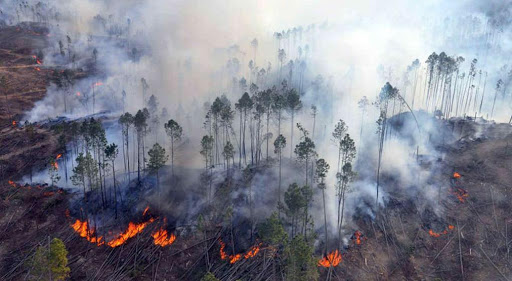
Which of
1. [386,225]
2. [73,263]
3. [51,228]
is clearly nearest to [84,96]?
[51,228]

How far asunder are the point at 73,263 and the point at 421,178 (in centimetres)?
8612

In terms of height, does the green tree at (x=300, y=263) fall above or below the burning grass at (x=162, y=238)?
above

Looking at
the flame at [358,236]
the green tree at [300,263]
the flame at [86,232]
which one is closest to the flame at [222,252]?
the green tree at [300,263]

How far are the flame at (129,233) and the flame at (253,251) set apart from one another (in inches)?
1042

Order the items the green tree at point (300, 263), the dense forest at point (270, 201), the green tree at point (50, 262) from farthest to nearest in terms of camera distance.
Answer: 1. the dense forest at point (270, 201)
2. the green tree at point (300, 263)
3. the green tree at point (50, 262)

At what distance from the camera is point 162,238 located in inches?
3113

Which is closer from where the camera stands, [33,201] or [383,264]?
[383,264]

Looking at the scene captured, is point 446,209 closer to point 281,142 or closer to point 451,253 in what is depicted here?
point 451,253

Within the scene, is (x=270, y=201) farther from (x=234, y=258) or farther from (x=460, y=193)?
Answer: (x=460, y=193)

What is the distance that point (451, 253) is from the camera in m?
72.0

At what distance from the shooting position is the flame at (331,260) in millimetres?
69938

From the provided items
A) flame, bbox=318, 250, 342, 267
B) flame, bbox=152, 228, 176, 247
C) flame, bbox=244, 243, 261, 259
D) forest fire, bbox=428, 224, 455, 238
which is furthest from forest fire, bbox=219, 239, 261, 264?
forest fire, bbox=428, 224, 455, 238

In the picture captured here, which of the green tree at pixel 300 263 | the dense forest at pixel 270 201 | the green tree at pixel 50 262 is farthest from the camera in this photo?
the dense forest at pixel 270 201

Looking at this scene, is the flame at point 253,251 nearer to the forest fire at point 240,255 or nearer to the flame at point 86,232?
the forest fire at point 240,255
